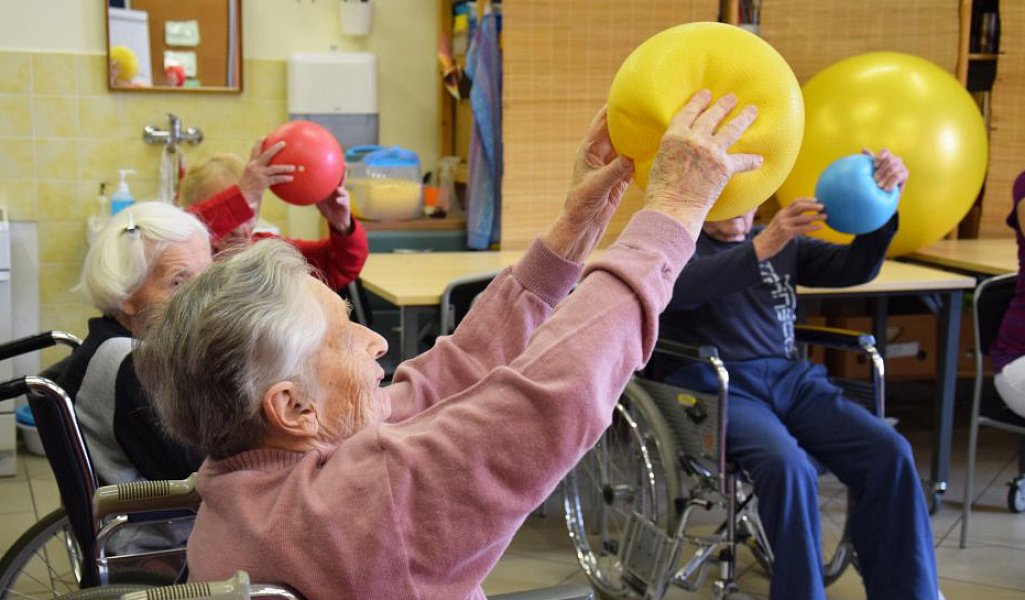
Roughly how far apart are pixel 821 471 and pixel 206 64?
276 centimetres

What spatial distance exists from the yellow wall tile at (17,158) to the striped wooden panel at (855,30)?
2.73 meters

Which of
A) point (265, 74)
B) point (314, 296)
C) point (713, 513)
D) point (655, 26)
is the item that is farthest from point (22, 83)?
point (314, 296)

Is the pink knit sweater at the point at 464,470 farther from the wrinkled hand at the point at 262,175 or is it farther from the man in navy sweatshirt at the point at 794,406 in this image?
the wrinkled hand at the point at 262,175

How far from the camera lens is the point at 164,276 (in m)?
2.07

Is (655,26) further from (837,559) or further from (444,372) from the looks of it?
(444,372)

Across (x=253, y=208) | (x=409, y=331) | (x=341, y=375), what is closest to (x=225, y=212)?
(x=253, y=208)

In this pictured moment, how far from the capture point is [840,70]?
4027mm

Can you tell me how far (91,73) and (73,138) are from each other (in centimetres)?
25

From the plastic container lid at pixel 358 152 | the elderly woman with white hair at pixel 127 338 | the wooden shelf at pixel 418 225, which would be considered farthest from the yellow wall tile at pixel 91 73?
the elderly woman with white hair at pixel 127 338

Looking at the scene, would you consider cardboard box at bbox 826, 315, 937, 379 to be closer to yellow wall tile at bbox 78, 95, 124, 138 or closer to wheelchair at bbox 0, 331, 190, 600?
yellow wall tile at bbox 78, 95, 124, 138

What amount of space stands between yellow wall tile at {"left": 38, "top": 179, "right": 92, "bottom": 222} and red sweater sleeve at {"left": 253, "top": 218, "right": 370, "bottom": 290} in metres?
1.74

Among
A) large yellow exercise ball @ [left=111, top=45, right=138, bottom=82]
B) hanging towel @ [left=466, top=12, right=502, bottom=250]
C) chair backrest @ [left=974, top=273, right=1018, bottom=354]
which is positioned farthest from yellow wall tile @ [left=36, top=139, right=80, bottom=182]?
chair backrest @ [left=974, top=273, right=1018, bottom=354]

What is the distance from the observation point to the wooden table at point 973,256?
12.0 feet

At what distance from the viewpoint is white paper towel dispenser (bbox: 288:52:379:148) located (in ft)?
14.7
